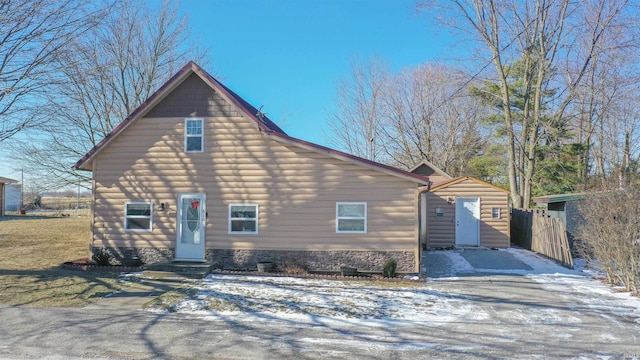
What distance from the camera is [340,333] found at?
6379 millimetres

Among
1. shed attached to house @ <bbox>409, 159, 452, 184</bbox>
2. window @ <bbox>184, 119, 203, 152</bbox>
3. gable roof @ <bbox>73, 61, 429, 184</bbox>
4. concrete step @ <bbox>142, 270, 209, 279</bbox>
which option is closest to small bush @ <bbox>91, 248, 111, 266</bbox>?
concrete step @ <bbox>142, 270, 209, 279</bbox>

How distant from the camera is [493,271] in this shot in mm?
12156

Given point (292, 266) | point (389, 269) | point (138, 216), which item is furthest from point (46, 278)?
point (389, 269)

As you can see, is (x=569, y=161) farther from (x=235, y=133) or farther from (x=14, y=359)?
(x=14, y=359)

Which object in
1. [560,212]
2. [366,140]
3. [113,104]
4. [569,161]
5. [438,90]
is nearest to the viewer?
[560,212]

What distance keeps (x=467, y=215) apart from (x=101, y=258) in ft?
45.1

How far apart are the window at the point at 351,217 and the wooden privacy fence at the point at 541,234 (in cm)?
663

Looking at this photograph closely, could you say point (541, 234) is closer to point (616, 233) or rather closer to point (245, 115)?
point (616, 233)

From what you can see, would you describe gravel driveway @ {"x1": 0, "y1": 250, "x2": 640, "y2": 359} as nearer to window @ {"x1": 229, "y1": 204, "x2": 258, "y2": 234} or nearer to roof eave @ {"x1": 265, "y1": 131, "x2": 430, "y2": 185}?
roof eave @ {"x1": 265, "y1": 131, "x2": 430, "y2": 185}

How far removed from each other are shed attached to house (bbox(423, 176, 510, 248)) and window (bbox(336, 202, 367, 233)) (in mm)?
6956

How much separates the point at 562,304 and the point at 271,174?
300 inches

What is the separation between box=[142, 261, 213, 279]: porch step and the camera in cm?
1071

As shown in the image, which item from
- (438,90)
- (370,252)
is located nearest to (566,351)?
(370,252)

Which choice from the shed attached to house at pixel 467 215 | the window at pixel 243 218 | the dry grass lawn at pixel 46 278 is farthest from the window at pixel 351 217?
the shed attached to house at pixel 467 215
